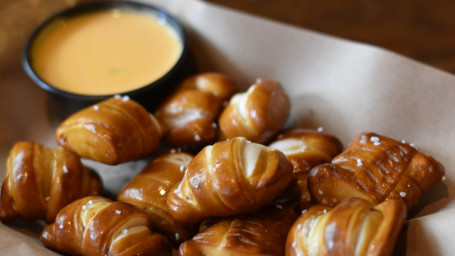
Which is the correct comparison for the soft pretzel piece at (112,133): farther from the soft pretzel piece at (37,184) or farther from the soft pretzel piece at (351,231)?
the soft pretzel piece at (351,231)

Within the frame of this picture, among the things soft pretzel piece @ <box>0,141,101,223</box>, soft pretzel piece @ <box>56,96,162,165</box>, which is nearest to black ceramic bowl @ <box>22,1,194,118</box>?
soft pretzel piece @ <box>56,96,162,165</box>

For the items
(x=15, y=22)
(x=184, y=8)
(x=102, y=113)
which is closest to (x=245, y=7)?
(x=184, y=8)

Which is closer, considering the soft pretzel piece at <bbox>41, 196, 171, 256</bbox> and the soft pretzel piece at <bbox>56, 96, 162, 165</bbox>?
the soft pretzel piece at <bbox>41, 196, 171, 256</bbox>

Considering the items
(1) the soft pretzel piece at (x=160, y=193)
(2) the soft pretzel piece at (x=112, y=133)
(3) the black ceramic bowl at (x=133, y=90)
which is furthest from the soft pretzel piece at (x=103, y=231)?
(3) the black ceramic bowl at (x=133, y=90)

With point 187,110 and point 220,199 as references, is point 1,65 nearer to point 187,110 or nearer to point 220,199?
point 187,110

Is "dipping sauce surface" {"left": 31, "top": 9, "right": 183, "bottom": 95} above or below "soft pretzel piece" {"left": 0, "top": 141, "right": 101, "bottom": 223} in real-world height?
above

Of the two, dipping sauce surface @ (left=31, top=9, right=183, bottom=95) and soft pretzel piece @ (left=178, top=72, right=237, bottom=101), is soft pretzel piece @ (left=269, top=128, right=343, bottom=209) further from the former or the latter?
dipping sauce surface @ (left=31, top=9, right=183, bottom=95)
